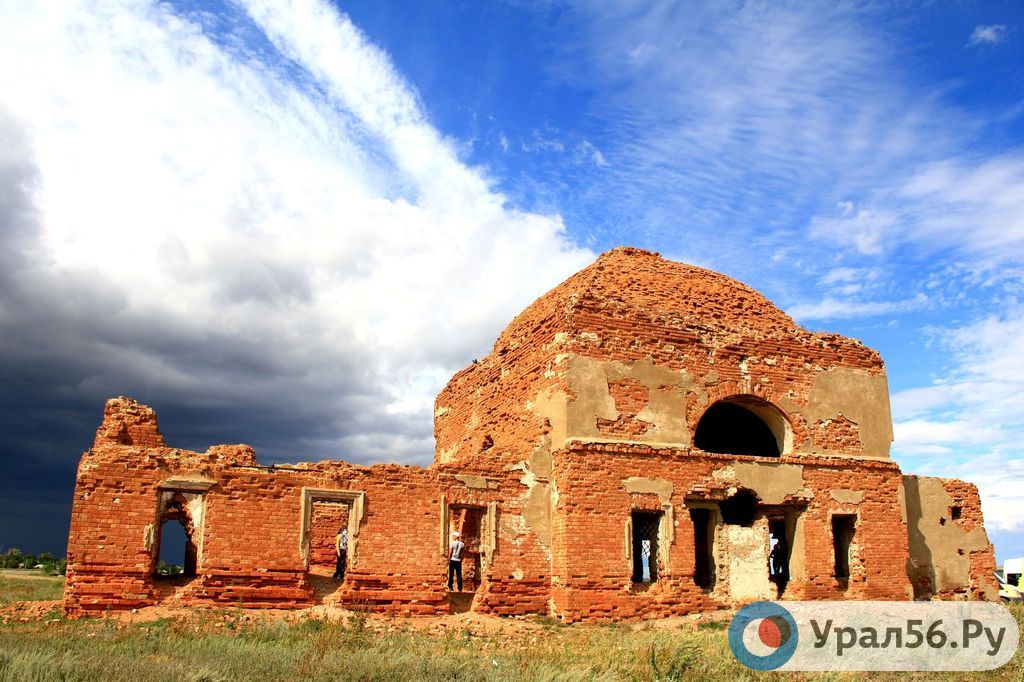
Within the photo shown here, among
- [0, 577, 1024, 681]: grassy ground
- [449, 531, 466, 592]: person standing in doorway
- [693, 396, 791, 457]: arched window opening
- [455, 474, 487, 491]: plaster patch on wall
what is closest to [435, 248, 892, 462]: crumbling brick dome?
[693, 396, 791, 457]: arched window opening

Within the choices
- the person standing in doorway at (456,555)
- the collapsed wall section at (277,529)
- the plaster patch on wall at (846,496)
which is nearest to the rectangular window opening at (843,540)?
the plaster patch on wall at (846,496)

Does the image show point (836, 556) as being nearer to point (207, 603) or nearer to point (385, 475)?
point (385, 475)

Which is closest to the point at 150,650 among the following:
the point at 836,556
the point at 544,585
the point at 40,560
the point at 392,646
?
the point at 392,646

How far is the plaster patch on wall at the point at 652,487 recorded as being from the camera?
14.2 m

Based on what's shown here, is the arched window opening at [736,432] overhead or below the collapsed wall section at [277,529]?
overhead

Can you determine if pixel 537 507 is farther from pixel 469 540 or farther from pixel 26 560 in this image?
pixel 26 560

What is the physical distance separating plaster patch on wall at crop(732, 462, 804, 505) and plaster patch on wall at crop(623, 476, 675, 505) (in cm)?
141

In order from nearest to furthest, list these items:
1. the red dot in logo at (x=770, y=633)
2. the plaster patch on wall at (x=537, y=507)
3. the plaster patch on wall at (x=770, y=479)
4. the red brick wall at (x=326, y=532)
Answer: the red dot in logo at (x=770, y=633)
the plaster patch on wall at (x=537, y=507)
the plaster patch on wall at (x=770, y=479)
the red brick wall at (x=326, y=532)

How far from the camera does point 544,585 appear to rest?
1397cm

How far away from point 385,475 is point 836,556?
8686 millimetres

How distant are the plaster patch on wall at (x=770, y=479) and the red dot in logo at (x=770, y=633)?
2.39m

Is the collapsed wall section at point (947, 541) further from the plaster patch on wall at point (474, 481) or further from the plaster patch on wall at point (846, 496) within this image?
the plaster patch on wall at point (474, 481)

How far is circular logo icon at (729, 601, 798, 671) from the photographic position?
35.1 feet

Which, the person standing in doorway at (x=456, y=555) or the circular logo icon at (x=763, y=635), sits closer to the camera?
Answer: the circular logo icon at (x=763, y=635)
